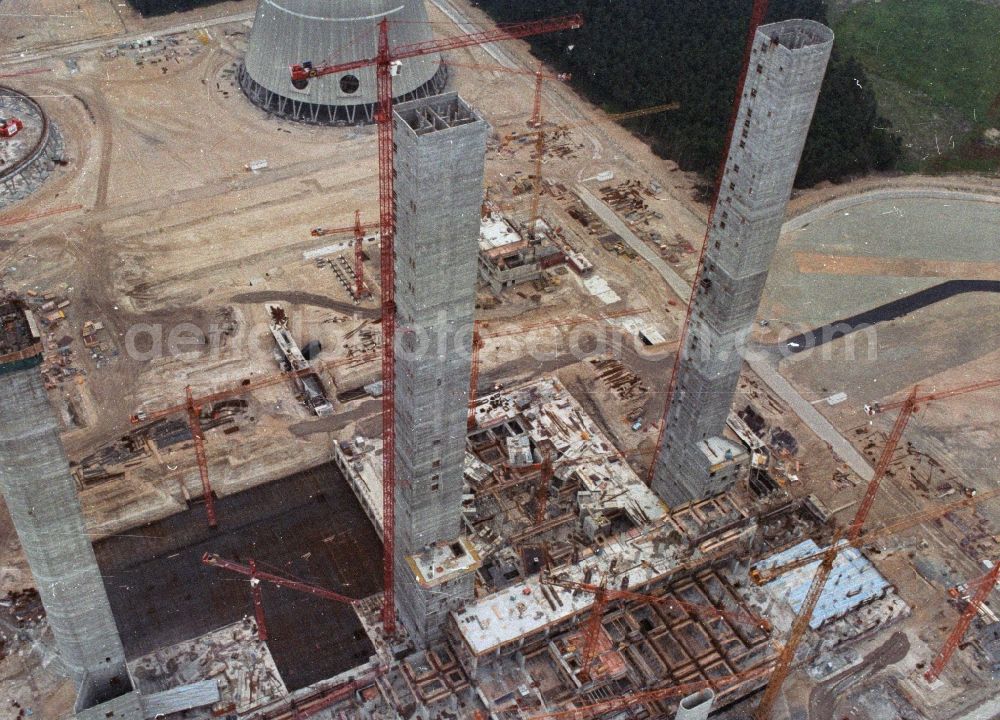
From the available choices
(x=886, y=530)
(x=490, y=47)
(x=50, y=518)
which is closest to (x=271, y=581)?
(x=50, y=518)

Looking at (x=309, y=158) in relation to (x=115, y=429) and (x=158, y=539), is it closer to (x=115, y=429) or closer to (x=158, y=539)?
(x=115, y=429)

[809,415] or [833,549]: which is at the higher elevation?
[809,415]

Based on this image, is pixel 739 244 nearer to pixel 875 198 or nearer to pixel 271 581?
pixel 271 581

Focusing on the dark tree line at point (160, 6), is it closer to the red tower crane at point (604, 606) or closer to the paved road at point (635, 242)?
the paved road at point (635, 242)

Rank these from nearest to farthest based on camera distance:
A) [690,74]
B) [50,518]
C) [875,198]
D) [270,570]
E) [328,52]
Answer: [50,518], [270,570], [875,198], [328,52], [690,74]

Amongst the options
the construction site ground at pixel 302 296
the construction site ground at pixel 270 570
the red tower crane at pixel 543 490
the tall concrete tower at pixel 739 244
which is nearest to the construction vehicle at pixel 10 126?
the construction site ground at pixel 302 296

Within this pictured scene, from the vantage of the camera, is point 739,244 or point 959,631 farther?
point 959,631
